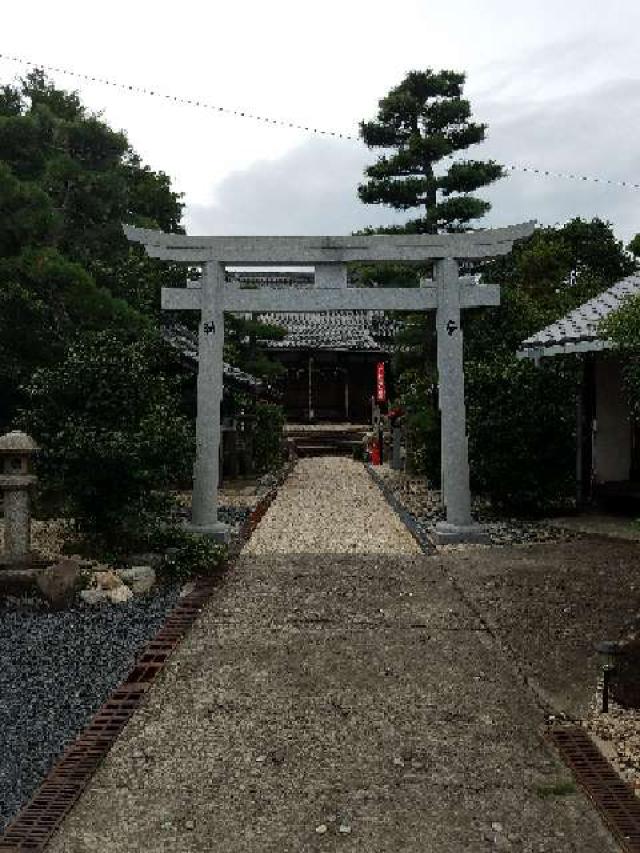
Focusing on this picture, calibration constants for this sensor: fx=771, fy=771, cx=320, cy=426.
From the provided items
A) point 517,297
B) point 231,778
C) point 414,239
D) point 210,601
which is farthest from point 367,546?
point 517,297

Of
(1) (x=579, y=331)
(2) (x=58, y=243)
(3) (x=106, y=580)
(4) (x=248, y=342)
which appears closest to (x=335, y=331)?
(4) (x=248, y=342)

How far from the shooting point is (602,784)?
394cm

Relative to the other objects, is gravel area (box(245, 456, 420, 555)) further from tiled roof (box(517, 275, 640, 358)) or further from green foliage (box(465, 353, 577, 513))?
tiled roof (box(517, 275, 640, 358))

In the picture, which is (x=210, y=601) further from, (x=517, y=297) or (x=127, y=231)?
(x=517, y=297)

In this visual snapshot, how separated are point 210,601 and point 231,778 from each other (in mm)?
3845

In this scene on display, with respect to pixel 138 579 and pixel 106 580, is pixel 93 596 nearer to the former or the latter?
pixel 106 580

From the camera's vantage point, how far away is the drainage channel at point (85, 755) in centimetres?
355

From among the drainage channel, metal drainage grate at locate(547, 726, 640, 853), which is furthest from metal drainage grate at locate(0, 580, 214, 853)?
metal drainage grate at locate(547, 726, 640, 853)

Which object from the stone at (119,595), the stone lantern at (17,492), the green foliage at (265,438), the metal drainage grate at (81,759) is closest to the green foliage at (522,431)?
the stone at (119,595)

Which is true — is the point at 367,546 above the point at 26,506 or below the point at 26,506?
below

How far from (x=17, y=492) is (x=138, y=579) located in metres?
1.67

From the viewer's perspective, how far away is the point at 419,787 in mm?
3924

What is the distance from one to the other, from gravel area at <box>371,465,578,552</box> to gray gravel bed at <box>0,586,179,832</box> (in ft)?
16.2

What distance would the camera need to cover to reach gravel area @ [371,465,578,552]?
1110 centimetres
